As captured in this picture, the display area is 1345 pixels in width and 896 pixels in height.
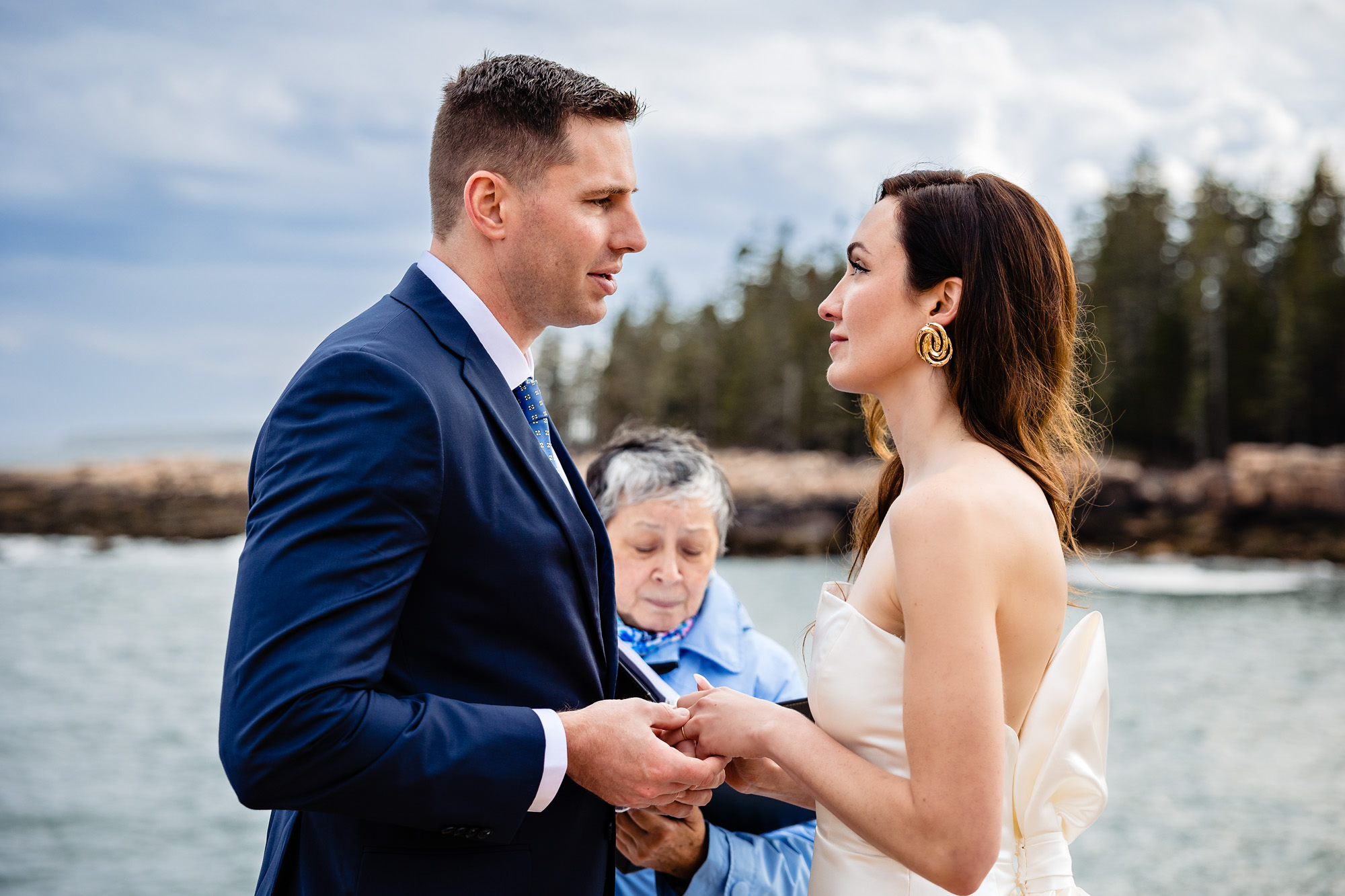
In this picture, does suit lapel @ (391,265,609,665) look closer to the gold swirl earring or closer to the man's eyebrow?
the man's eyebrow

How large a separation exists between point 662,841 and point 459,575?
1.21 m

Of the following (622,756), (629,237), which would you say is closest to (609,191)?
(629,237)

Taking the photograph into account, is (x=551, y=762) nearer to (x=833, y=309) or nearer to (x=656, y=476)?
(x=833, y=309)

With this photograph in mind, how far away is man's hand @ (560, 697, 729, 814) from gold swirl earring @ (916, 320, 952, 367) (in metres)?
0.92

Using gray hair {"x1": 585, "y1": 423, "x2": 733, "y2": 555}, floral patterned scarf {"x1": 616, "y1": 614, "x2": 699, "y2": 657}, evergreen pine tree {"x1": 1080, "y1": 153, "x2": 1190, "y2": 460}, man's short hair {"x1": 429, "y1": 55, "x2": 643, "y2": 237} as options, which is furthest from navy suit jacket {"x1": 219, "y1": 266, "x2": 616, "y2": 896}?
evergreen pine tree {"x1": 1080, "y1": 153, "x2": 1190, "y2": 460}

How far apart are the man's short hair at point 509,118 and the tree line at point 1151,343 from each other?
142 ft

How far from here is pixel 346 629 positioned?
1.60 metres

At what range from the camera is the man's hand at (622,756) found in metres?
1.90

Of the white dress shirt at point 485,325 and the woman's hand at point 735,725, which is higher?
the white dress shirt at point 485,325

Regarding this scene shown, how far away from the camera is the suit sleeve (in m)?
1.58

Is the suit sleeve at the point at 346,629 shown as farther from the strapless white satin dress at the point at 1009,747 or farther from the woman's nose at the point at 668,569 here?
the woman's nose at the point at 668,569

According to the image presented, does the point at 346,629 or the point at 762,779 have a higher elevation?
the point at 346,629

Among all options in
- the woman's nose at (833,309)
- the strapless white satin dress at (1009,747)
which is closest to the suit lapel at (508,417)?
the strapless white satin dress at (1009,747)

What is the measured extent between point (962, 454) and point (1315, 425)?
55.5 metres
